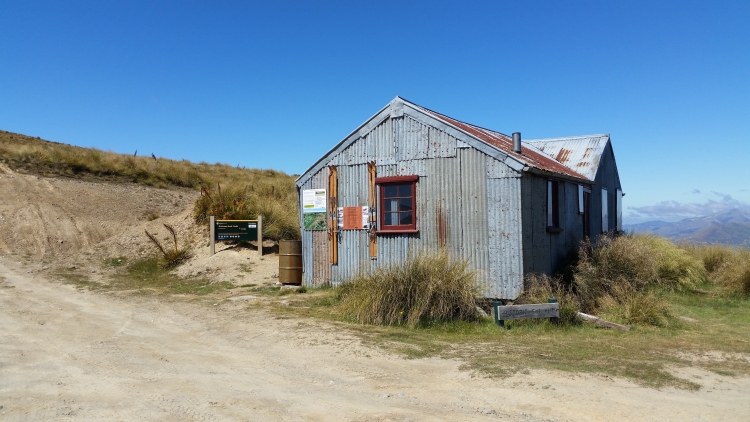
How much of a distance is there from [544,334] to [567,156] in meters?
10.1

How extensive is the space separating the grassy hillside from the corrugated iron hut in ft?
21.3

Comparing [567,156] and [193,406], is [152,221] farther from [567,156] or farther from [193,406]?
[193,406]

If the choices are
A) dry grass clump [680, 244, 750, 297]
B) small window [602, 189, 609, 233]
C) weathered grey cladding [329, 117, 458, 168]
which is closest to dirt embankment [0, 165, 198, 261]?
weathered grey cladding [329, 117, 458, 168]

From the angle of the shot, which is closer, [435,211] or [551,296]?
[551,296]

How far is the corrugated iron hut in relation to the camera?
11.7 m

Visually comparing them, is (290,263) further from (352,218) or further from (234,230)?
(234,230)

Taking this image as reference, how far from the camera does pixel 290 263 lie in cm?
1517

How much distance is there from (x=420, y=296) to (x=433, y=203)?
9.89ft

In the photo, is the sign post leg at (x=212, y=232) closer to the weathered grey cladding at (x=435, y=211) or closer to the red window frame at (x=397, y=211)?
the red window frame at (x=397, y=211)

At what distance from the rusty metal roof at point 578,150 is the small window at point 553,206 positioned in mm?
3524

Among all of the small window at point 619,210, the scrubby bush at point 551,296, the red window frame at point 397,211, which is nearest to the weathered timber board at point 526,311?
the scrubby bush at point 551,296

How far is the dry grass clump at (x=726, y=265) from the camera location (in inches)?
563

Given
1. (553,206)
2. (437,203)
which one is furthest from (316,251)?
(553,206)

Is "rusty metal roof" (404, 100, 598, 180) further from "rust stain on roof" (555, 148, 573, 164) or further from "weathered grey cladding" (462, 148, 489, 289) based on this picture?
"weathered grey cladding" (462, 148, 489, 289)
